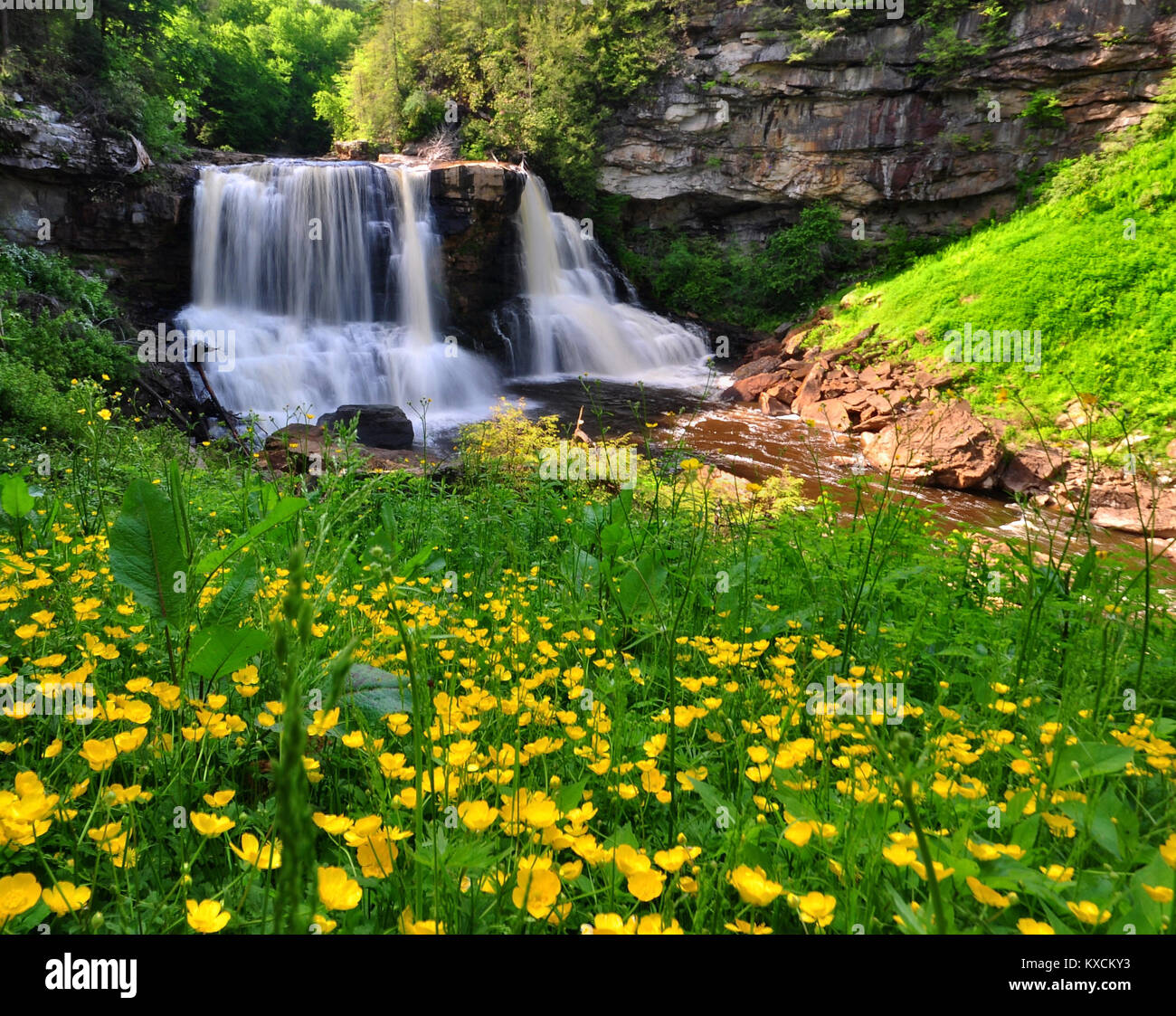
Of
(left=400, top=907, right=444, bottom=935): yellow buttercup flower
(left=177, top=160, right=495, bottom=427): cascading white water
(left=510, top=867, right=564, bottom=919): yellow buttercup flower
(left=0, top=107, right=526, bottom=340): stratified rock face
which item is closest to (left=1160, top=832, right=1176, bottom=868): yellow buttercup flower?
(left=510, top=867, right=564, bottom=919): yellow buttercup flower

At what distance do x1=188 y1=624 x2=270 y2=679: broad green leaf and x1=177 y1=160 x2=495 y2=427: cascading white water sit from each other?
10406 mm

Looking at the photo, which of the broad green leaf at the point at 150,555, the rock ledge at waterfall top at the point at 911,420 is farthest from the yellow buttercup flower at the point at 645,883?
the rock ledge at waterfall top at the point at 911,420

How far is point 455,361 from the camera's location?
13.1 metres

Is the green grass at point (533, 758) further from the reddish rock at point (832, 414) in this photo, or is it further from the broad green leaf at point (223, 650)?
the reddish rock at point (832, 414)

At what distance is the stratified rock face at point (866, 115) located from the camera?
1412cm

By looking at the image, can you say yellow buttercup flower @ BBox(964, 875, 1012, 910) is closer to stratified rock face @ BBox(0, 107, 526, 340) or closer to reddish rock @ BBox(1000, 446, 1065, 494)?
reddish rock @ BBox(1000, 446, 1065, 494)

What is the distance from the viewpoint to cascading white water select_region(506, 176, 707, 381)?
1467 cm

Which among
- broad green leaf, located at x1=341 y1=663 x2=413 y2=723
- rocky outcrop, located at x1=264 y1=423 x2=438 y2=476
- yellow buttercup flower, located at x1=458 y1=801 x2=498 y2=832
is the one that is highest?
rocky outcrop, located at x1=264 y1=423 x2=438 y2=476

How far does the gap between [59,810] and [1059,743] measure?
1568mm

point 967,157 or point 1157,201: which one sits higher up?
point 967,157

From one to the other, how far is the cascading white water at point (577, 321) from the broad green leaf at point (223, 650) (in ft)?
44.2

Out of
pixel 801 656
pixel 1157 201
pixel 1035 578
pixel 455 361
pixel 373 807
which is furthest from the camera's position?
pixel 455 361
